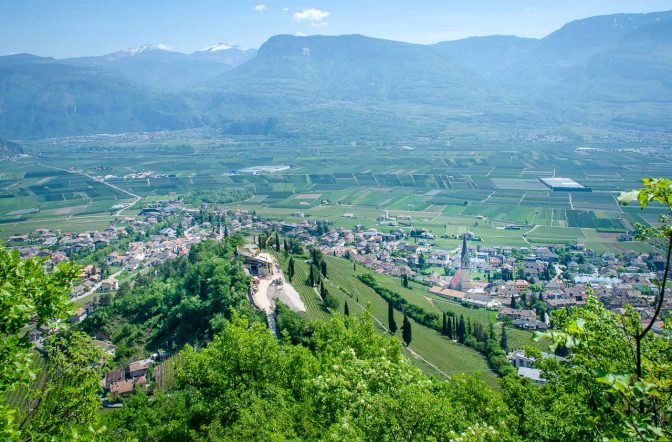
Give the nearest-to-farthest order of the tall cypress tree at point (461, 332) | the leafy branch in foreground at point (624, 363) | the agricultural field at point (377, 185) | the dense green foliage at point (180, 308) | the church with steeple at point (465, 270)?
the leafy branch in foreground at point (624, 363) → the dense green foliage at point (180, 308) → the tall cypress tree at point (461, 332) → the church with steeple at point (465, 270) → the agricultural field at point (377, 185)

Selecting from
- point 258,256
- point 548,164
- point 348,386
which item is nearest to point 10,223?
point 258,256

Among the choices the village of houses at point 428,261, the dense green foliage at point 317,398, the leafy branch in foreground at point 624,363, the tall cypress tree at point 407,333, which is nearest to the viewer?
the leafy branch in foreground at point 624,363

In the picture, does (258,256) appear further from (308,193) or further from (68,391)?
(308,193)

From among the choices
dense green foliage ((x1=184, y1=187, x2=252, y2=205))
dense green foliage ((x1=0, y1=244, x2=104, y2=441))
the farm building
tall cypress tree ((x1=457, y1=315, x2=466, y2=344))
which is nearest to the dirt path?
tall cypress tree ((x1=457, y1=315, x2=466, y2=344))

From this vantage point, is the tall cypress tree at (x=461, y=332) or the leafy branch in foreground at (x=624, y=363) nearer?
the leafy branch in foreground at (x=624, y=363)

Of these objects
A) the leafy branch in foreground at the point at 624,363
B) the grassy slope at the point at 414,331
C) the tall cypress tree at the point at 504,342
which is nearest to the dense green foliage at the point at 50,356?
the leafy branch in foreground at the point at 624,363

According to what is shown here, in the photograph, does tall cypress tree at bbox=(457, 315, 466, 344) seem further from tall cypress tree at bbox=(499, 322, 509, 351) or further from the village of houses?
the village of houses

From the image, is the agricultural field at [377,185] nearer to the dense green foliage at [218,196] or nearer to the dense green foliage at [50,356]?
the dense green foliage at [218,196]
